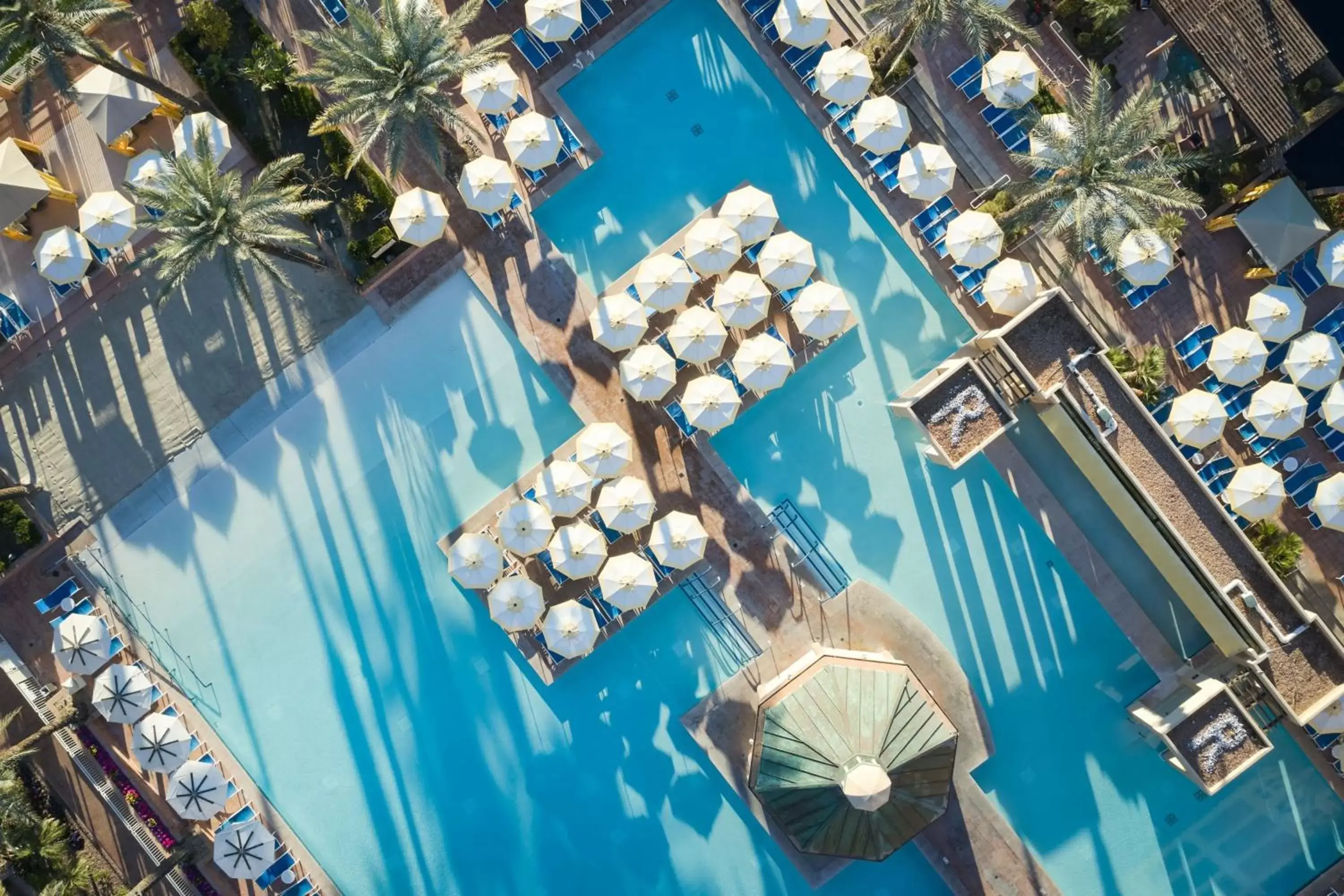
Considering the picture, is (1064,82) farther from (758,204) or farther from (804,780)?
(804,780)

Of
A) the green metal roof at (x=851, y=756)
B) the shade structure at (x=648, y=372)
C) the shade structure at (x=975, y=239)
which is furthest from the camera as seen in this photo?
the shade structure at (x=975, y=239)

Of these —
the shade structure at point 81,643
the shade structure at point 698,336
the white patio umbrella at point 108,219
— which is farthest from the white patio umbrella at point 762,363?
the shade structure at point 81,643

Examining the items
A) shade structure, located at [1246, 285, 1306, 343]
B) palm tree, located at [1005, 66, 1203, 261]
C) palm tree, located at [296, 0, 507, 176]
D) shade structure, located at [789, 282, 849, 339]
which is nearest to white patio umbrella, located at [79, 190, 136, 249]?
palm tree, located at [296, 0, 507, 176]

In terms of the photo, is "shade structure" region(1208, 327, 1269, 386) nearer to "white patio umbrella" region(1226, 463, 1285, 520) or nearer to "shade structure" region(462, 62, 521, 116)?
"white patio umbrella" region(1226, 463, 1285, 520)

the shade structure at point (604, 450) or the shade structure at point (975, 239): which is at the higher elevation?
the shade structure at point (604, 450)

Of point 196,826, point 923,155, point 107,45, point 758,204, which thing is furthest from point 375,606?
point 923,155

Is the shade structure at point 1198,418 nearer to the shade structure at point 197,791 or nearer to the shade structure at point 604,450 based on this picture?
the shade structure at point 604,450
